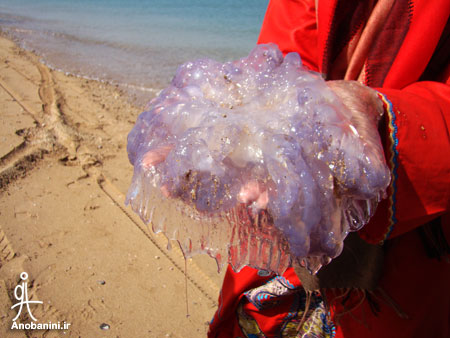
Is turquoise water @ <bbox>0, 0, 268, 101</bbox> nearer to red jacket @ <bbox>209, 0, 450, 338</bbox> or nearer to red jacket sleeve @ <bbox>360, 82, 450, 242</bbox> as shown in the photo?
red jacket @ <bbox>209, 0, 450, 338</bbox>

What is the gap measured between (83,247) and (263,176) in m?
2.04

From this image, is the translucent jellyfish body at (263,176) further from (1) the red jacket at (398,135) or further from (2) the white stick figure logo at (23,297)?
(2) the white stick figure logo at (23,297)

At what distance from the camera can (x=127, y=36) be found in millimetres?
8945

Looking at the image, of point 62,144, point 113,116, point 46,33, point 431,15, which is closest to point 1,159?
point 62,144

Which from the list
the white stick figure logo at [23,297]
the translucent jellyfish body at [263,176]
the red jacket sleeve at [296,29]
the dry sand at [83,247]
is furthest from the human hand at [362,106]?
the white stick figure logo at [23,297]

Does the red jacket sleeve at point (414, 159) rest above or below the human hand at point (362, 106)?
below

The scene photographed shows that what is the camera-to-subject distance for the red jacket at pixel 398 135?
793mm

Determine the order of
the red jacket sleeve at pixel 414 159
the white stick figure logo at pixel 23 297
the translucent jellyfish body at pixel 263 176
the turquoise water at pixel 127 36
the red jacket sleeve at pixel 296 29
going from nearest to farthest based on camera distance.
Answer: the translucent jellyfish body at pixel 263 176, the red jacket sleeve at pixel 414 159, the red jacket sleeve at pixel 296 29, the white stick figure logo at pixel 23 297, the turquoise water at pixel 127 36

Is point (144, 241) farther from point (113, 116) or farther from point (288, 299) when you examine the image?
point (113, 116)

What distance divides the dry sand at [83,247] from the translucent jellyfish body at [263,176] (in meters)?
1.43

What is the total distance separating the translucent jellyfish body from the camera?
680 mm

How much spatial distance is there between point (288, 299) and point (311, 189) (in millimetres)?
737

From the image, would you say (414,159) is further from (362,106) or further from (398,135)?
(362,106)

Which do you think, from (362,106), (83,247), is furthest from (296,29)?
(83,247)
